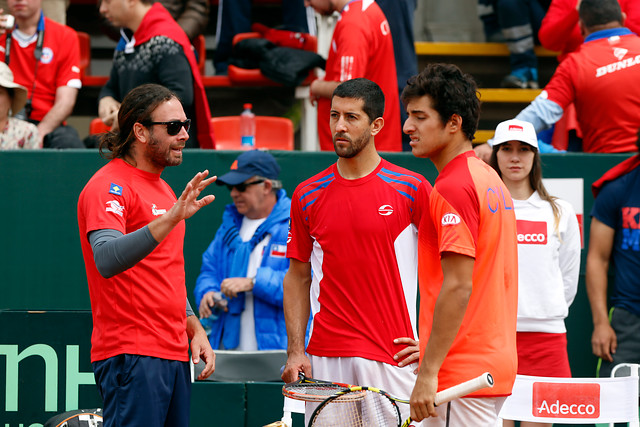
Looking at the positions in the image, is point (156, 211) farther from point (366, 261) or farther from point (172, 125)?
point (366, 261)

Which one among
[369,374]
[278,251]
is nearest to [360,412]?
[369,374]

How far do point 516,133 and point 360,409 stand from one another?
2663 mm

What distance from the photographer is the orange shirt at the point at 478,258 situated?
137 inches

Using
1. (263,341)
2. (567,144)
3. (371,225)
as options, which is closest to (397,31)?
(567,144)

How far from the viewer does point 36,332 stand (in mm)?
5434

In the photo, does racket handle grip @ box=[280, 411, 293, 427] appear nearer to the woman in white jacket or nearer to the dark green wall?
the woman in white jacket

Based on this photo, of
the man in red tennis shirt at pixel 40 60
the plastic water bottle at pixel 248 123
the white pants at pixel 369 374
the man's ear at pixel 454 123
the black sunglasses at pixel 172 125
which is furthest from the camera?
the plastic water bottle at pixel 248 123

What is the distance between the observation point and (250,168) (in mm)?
6035

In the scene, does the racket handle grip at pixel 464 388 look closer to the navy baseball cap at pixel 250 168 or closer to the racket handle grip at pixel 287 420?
the racket handle grip at pixel 287 420

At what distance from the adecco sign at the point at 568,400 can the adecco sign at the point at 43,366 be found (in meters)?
2.62

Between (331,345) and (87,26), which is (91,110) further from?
(331,345)

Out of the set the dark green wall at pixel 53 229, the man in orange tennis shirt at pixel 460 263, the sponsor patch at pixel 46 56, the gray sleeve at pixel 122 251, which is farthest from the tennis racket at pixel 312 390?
the sponsor patch at pixel 46 56

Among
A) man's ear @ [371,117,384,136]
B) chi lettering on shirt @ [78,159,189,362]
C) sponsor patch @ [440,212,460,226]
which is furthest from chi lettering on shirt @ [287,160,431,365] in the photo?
sponsor patch @ [440,212,460,226]

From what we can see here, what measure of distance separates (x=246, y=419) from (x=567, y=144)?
350cm
